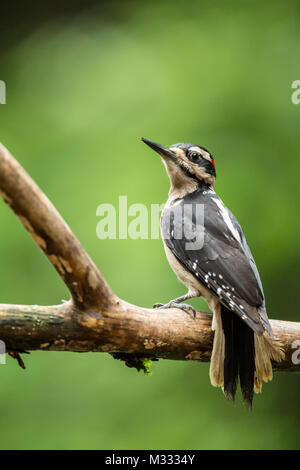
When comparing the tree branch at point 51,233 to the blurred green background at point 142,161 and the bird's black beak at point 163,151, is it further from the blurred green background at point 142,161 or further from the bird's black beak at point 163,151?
the blurred green background at point 142,161

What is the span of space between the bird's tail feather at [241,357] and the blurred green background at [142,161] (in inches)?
53.1

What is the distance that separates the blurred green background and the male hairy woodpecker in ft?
3.46

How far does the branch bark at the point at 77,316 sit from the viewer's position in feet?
6.67

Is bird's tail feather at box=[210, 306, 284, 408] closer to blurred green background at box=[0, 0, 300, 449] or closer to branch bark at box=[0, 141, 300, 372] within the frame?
branch bark at box=[0, 141, 300, 372]

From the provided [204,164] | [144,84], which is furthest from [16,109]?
[204,164]

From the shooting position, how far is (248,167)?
4.59 meters

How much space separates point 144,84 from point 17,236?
160cm

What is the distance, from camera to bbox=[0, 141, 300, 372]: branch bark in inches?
80.0

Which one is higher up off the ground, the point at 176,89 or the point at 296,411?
the point at 176,89

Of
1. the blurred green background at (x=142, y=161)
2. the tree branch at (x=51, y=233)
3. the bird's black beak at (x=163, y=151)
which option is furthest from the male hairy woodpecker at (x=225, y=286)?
the blurred green background at (x=142, y=161)

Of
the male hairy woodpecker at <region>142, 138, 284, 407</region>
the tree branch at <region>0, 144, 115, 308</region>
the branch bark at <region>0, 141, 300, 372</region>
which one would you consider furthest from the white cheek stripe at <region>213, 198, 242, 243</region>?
the tree branch at <region>0, 144, 115, 308</region>

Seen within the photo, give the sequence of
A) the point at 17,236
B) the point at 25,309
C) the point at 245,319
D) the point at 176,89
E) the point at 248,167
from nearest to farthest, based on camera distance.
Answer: the point at 25,309 → the point at 245,319 → the point at 17,236 → the point at 248,167 → the point at 176,89

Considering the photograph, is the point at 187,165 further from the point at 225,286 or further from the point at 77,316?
the point at 77,316
